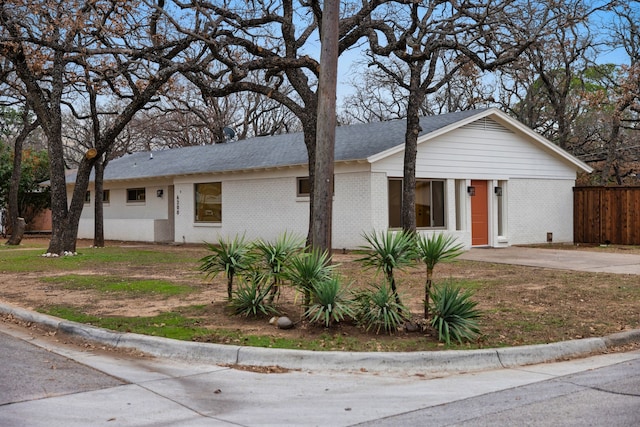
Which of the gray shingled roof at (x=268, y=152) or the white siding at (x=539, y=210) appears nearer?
the gray shingled roof at (x=268, y=152)

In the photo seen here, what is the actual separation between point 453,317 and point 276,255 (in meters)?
2.51

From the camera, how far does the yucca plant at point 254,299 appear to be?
8.95 m

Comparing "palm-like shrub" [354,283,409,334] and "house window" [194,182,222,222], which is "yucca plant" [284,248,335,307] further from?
"house window" [194,182,222,222]

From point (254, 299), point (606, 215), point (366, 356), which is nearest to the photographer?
point (366, 356)

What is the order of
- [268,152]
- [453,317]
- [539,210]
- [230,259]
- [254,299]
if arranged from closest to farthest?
[453,317]
[254,299]
[230,259]
[539,210]
[268,152]

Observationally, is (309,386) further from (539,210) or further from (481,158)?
(539,210)

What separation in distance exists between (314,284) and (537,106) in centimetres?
3401

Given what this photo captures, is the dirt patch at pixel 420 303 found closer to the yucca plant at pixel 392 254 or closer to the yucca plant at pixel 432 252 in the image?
the yucca plant at pixel 392 254

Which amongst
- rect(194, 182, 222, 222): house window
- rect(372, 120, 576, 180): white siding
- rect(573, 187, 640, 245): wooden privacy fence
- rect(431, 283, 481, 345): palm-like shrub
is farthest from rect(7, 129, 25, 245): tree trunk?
rect(431, 283, 481, 345): palm-like shrub

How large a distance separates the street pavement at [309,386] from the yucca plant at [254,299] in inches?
62.7

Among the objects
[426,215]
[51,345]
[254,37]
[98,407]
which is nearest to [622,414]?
[98,407]

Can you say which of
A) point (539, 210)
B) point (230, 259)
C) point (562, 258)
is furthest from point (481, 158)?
point (230, 259)

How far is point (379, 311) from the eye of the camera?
26.5 ft

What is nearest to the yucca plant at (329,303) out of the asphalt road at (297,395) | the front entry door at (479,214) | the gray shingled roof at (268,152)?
the asphalt road at (297,395)
